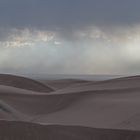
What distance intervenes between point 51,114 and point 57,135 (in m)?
2.56

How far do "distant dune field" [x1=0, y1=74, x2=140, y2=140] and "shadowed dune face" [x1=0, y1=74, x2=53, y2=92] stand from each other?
338 cm

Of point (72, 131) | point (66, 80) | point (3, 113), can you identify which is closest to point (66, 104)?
point (3, 113)

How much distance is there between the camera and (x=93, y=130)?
6.35 metres

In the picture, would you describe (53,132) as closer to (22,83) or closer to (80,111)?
(80,111)

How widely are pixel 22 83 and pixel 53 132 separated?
9.87m

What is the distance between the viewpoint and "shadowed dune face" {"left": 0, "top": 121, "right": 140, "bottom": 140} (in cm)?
628

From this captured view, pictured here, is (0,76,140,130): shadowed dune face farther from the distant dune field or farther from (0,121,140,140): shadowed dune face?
(0,121,140,140): shadowed dune face

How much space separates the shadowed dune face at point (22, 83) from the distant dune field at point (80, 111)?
3.38 m

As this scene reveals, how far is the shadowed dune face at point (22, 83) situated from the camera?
1583 cm

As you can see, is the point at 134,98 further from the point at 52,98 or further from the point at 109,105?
the point at 52,98

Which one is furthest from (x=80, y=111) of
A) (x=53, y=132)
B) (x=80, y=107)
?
(x=53, y=132)

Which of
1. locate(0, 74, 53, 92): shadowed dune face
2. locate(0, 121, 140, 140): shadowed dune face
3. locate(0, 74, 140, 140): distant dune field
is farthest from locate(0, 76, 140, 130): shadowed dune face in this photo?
locate(0, 74, 53, 92): shadowed dune face

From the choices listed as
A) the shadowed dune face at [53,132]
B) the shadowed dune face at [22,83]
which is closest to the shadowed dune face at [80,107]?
the shadowed dune face at [53,132]

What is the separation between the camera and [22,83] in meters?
16.1
